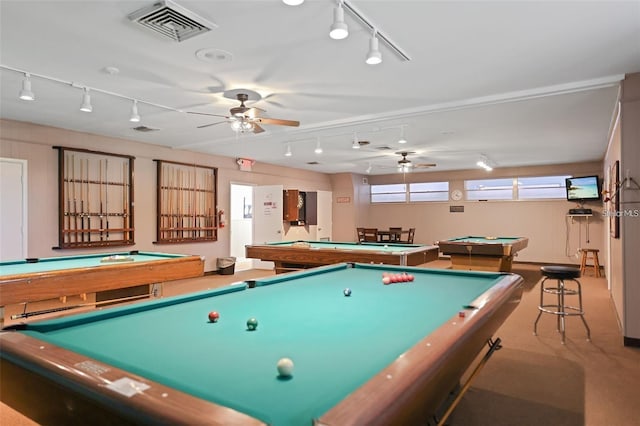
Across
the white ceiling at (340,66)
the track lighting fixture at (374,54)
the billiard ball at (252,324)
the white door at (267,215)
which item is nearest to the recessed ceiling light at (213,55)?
the white ceiling at (340,66)

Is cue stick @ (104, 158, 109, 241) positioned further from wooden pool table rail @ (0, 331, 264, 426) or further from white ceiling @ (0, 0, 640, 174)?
wooden pool table rail @ (0, 331, 264, 426)

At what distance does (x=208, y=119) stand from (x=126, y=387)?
468 centimetres

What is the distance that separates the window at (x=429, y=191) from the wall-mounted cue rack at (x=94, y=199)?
24.9 feet

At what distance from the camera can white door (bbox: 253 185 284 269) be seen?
8578 mm

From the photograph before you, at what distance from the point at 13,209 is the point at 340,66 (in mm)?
4686

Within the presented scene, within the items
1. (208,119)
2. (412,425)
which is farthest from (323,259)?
(412,425)

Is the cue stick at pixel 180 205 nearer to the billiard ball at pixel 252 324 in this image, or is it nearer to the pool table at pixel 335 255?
the pool table at pixel 335 255

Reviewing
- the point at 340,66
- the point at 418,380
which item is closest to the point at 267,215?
the point at 340,66

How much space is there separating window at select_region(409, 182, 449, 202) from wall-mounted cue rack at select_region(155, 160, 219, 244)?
231 inches

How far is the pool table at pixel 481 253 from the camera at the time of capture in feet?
21.0

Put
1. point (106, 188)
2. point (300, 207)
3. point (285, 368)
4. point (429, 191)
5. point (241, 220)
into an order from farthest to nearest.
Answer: point (429, 191) → point (241, 220) → point (300, 207) → point (106, 188) → point (285, 368)

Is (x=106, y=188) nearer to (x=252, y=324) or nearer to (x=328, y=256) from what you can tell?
(x=328, y=256)

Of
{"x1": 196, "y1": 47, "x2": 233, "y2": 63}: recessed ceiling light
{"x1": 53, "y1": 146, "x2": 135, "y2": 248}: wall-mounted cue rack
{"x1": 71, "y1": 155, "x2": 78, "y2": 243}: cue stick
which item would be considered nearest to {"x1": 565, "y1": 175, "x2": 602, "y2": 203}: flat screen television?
{"x1": 196, "y1": 47, "x2": 233, "y2": 63}: recessed ceiling light

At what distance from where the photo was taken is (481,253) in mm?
6594
